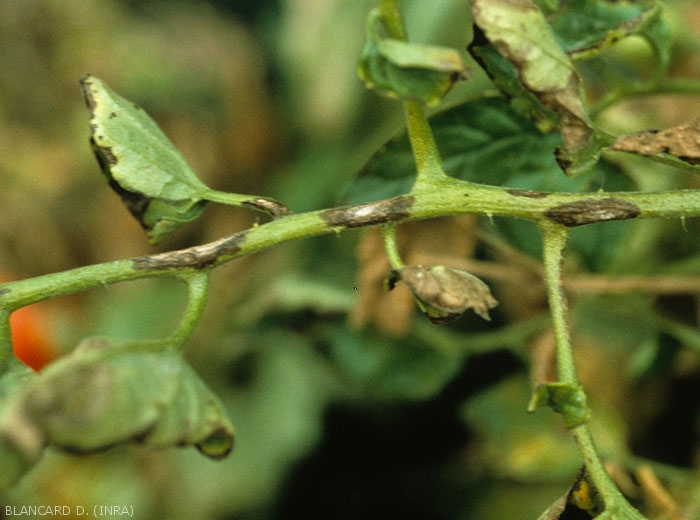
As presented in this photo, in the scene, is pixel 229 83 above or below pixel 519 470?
above

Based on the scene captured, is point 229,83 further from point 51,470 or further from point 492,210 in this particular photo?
point 492,210

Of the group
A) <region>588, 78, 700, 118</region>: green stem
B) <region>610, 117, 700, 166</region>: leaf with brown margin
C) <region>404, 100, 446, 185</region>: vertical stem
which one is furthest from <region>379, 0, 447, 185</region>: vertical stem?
<region>588, 78, 700, 118</region>: green stem

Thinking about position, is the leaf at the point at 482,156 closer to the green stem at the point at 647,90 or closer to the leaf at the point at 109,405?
the green stem at the point at 647,90

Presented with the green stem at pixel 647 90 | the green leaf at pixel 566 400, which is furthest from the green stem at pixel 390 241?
the green stem at pixel 647 90

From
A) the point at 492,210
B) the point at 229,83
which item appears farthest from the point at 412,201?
the point at 229,83

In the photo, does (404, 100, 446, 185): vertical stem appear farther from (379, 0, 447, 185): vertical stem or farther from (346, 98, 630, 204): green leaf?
(346, 98, 630, 204): green leaf
